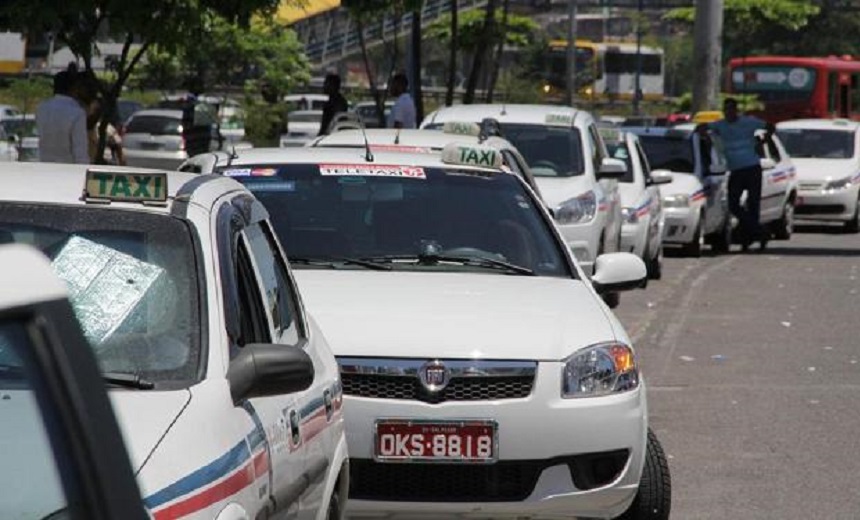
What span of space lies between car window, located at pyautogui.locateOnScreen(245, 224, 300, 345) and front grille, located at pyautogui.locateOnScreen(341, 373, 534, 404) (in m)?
1.35

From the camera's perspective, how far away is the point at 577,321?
27.2 ft

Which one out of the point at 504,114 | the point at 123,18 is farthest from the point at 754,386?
the point at 504,114

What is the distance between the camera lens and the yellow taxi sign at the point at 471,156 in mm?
9977

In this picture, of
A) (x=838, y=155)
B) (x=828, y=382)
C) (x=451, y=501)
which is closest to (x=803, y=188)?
(x=838, y=155)

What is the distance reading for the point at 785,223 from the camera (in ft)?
96.7

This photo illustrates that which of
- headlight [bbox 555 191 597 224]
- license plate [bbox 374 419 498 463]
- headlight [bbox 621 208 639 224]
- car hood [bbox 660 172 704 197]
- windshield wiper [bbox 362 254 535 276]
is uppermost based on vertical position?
windshield wiper [bbox 362 254 535 276]

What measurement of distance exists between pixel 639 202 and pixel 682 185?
3.80m

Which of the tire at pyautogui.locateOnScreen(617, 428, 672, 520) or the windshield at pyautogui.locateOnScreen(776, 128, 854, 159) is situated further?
the windshield at pyautogui.locateOnScreen(776, 128, 854, 159)

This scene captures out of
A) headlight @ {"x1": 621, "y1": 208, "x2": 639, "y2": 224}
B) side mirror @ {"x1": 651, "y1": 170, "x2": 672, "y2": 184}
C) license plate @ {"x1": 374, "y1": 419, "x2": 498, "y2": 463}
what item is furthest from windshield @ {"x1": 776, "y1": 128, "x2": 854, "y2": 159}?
license plate @ {"x1": 374, "y1": 419, "x2": 498, "y2": 463}

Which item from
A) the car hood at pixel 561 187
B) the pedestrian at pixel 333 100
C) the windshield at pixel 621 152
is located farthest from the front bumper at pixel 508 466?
the pedestrian at pixel 333 100

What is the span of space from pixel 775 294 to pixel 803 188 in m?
11.8

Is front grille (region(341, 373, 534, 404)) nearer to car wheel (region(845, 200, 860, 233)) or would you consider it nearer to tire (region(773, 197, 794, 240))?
tire (region(773, 197, 794, 240))

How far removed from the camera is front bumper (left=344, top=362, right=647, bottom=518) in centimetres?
783

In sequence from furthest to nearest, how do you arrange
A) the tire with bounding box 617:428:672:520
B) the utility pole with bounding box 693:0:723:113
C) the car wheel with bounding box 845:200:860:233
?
1. the utility pole with bounding box 693:0:723:113
2. the car wheel with bounding box 845:200:860:233
3. the tire with bounding box 617:428:672:520
